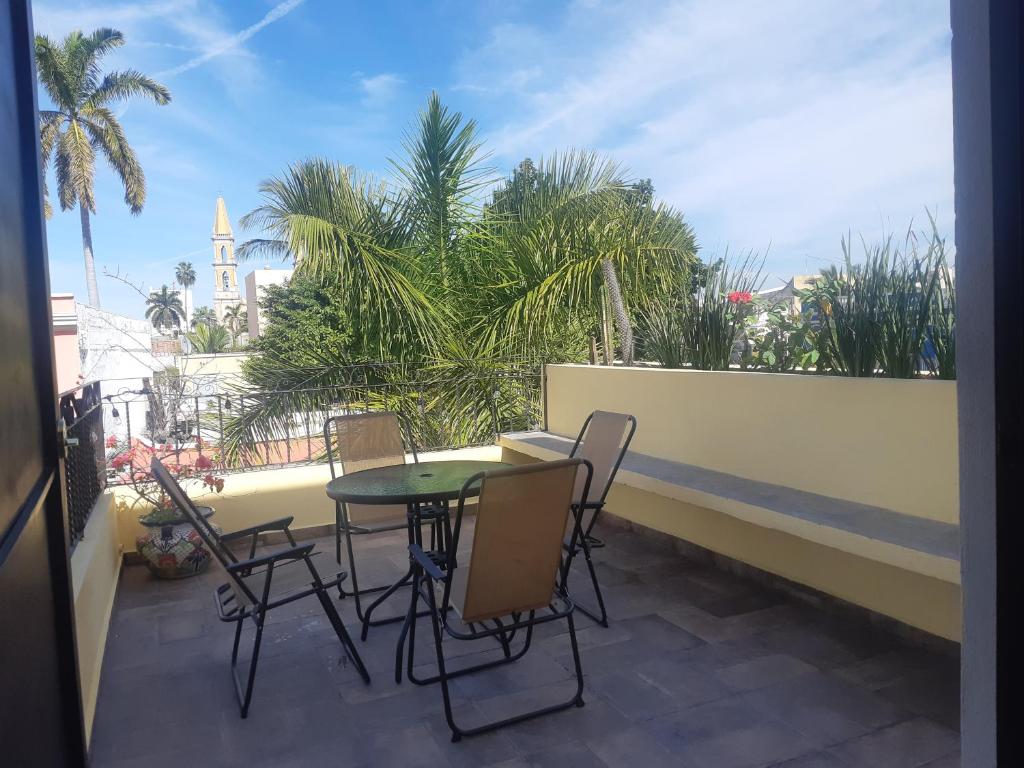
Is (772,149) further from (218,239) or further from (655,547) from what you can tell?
(218,239)

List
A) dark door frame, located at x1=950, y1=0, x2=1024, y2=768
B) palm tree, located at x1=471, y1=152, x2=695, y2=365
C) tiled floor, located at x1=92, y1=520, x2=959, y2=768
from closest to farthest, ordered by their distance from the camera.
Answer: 1. dark door frame, located at x1=950, y1=0, x2=1024, y2=768
2. tiled floor, located at x1=92, y1=520, x2=959, y2=768
3. palm tree, located at x1=471, y1=152, x2=695, y2=365

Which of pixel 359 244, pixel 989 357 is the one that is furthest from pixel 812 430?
pixel 359 244

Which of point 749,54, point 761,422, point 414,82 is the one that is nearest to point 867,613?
point 761,422

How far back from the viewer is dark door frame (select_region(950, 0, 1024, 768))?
882 millimetres

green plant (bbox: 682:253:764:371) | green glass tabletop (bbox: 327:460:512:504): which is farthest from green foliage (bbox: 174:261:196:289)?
green glass tabletop (bbox: 327:460:512:504)

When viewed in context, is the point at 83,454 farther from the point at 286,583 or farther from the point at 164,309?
the point at 164,309

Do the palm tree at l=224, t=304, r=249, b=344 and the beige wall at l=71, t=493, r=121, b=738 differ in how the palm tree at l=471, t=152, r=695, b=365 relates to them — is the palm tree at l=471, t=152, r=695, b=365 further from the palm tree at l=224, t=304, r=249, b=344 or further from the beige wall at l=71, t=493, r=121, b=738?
the palm tree at l=224, t=304, r=249, b=344

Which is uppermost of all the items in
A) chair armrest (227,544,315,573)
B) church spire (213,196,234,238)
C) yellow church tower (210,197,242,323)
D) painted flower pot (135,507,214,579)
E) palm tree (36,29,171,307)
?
church spire (213,196,234,238)

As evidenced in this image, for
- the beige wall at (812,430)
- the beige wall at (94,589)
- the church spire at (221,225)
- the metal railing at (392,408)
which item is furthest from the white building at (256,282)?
the beige wall at (812,430)

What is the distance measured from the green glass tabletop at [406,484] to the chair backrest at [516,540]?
1.14ft

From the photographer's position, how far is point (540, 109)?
1772 cm

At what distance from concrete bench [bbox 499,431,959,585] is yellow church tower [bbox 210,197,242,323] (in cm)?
8317

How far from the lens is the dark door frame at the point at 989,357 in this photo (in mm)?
882

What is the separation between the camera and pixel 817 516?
3.12 m
